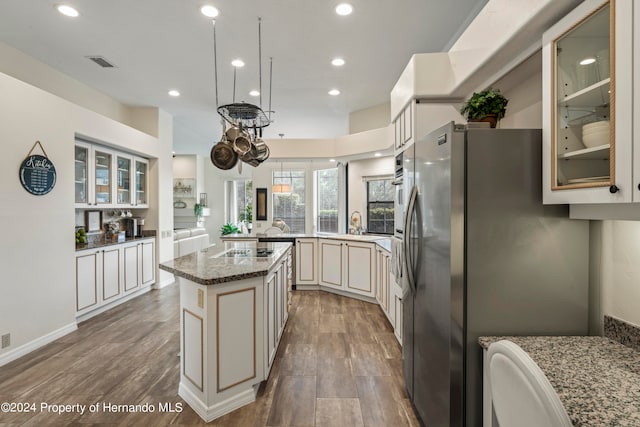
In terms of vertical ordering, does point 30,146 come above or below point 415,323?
above

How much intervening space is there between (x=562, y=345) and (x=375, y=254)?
121 inches

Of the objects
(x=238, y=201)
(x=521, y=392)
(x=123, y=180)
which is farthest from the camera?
(x=238, y=201)

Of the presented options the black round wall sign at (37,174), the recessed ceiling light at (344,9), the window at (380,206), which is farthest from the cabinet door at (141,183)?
the recessed ceiling light at (344,9)

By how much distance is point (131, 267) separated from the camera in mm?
4766

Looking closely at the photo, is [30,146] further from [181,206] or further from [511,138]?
[181,206]

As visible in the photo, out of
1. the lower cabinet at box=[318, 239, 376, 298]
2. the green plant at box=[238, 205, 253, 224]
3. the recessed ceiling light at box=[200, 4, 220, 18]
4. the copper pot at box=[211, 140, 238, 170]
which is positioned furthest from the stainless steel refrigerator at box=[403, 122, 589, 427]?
the green plant at box=[238, 205, 253, 224]

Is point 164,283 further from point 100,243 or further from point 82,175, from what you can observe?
point 82,175

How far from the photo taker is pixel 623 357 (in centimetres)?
125

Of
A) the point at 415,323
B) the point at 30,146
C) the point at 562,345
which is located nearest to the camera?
the point at 562,345

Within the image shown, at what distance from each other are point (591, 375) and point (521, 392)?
0.50 m

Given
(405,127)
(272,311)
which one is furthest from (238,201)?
(405,127)

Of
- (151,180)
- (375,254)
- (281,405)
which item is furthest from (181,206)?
(281,405)

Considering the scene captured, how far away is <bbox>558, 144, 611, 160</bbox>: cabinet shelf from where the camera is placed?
1172 millimetres

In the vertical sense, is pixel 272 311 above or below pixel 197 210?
below
